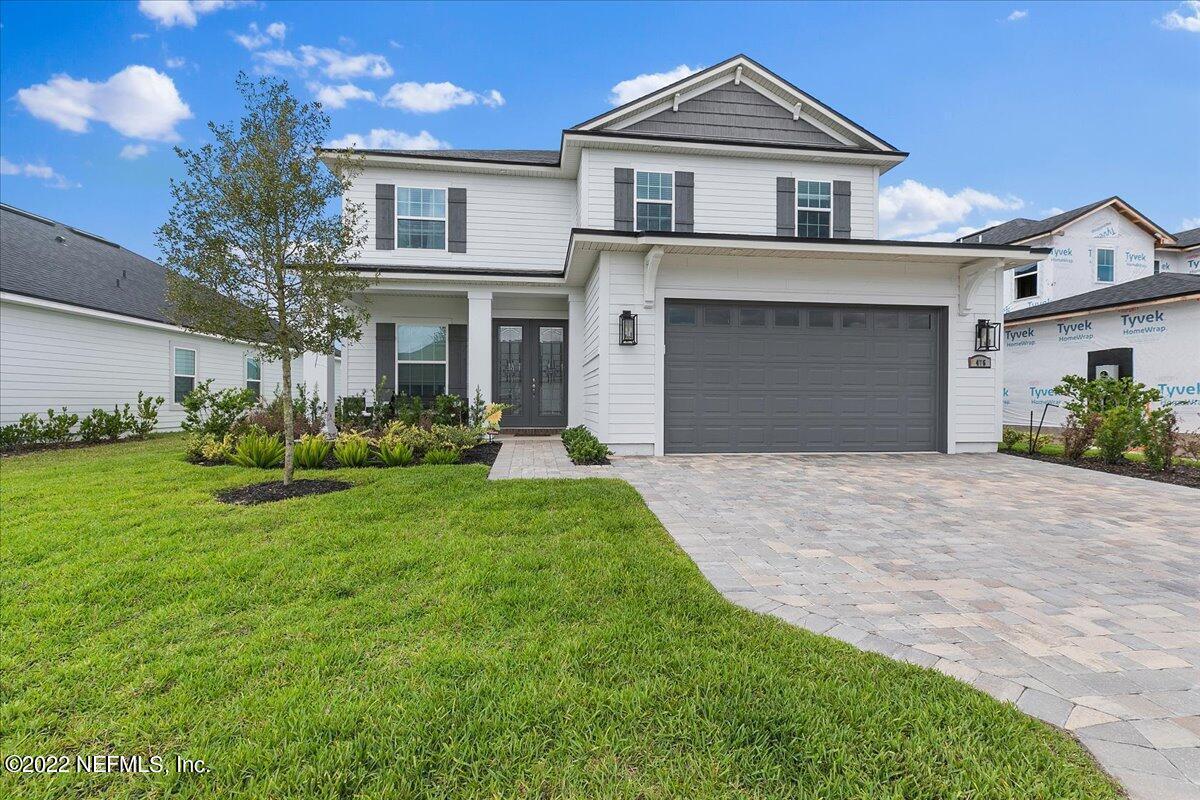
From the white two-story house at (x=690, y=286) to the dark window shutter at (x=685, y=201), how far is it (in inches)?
1.6

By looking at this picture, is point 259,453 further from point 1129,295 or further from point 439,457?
point 1129,295

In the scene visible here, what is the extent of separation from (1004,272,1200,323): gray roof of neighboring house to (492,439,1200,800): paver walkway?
834cm

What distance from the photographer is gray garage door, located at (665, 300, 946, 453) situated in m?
8.15

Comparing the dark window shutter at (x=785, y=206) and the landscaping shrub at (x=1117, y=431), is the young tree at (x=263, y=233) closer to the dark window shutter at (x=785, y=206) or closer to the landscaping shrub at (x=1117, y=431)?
the dark window shutter at (x=785, y=206)

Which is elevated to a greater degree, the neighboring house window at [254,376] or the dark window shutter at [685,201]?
the dark window shutter at [685,201]

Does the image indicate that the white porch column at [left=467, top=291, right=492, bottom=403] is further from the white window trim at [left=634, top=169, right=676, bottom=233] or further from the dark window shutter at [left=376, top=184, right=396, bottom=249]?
the white window trim at [left=634, top=169, right=676, bottom=233]

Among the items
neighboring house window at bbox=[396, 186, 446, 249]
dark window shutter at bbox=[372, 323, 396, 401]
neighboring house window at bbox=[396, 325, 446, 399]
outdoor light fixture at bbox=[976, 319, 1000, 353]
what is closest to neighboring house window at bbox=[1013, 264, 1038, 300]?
outdoor light fixture at bbox=[976, 319, 1000, 353]

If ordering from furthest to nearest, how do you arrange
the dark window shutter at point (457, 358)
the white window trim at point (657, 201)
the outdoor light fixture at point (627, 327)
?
the dark window shutter at point (457, 358) < the white window trim at point (657, 201) < the outdoor light fixture at point (627, 327)

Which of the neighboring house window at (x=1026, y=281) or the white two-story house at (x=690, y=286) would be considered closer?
the white two-story house at (x=690, y=286)

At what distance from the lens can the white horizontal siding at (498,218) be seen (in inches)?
421

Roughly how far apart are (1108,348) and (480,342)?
1509cm

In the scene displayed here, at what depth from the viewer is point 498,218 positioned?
11.1 m

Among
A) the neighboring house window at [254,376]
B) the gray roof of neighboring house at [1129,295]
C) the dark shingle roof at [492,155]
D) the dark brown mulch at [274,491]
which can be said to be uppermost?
the dark shingle roof at [492,155]

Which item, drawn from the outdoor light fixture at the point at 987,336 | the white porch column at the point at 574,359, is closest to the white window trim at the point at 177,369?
the white porch column at the point at 574,359
